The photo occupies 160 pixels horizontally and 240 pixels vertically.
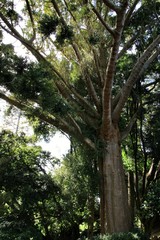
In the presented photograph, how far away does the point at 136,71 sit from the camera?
25.7 feet

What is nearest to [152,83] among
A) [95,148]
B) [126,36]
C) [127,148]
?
[126,36]

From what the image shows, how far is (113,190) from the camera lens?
735 cm

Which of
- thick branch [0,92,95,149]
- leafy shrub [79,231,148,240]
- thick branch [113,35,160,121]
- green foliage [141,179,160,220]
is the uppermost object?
thick branch [113,35,160,121]

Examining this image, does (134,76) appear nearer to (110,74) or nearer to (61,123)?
(110,74)

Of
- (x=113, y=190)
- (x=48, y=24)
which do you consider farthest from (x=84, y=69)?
Answer: (x=113, y=190)

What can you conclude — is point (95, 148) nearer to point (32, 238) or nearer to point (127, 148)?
point (32, 238)

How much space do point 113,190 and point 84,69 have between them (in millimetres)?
3627

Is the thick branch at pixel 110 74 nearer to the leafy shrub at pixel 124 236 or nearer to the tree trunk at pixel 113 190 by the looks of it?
the tree trunk at pixel 113 190

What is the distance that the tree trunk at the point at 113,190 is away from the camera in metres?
7.01

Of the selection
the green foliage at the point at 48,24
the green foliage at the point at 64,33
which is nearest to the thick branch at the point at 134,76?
the green foliage at the point at 64,33

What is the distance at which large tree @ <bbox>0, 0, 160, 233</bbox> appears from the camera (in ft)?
20.4

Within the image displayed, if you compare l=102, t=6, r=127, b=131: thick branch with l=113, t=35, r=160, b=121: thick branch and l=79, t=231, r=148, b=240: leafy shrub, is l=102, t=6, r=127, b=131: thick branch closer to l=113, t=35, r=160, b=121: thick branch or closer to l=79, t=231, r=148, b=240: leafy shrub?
l=113, t=35, r=160, b=121: thick branch

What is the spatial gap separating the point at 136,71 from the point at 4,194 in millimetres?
5133

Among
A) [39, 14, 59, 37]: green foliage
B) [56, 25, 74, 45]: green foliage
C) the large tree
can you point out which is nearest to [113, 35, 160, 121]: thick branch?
the large tree
